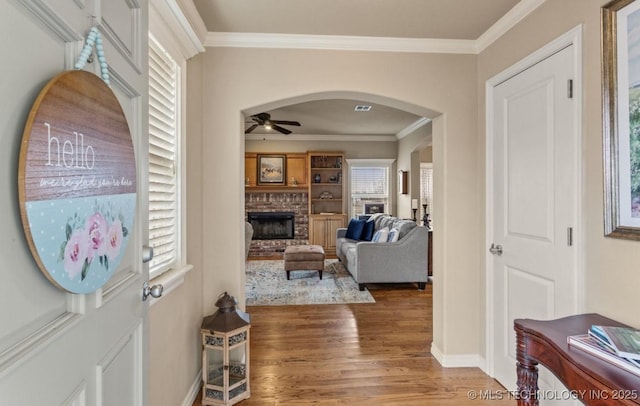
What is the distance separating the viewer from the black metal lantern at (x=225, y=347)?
2127 mm

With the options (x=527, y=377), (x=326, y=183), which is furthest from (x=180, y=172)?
(x=326, y=183)

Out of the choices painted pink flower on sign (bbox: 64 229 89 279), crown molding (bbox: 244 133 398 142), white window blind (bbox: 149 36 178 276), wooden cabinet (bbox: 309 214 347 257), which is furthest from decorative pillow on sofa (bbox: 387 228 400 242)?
painted pink flower on sign (bbox: 64 229 89 279)

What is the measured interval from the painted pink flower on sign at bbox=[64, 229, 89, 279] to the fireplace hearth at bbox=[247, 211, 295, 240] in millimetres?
6664

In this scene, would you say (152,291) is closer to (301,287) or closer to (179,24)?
(179,24)

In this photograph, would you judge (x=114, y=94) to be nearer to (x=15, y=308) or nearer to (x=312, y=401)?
(x=15, y=308)

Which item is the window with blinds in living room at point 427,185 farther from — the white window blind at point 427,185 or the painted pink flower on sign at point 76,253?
the painted pink flower on sign at point 76,253

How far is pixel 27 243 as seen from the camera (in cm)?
60

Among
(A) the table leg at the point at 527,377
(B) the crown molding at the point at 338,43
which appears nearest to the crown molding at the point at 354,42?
(B) the crown molding at the point at 338,43

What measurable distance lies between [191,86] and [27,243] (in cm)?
187

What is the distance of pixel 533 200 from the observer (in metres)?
2.09

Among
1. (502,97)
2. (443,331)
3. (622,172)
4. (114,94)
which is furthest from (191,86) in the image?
(443,331)

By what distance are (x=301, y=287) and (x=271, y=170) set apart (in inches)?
131

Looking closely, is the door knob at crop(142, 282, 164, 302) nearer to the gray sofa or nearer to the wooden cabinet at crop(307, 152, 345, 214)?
the gray sofa

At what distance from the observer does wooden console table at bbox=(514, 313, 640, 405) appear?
1.03 m
